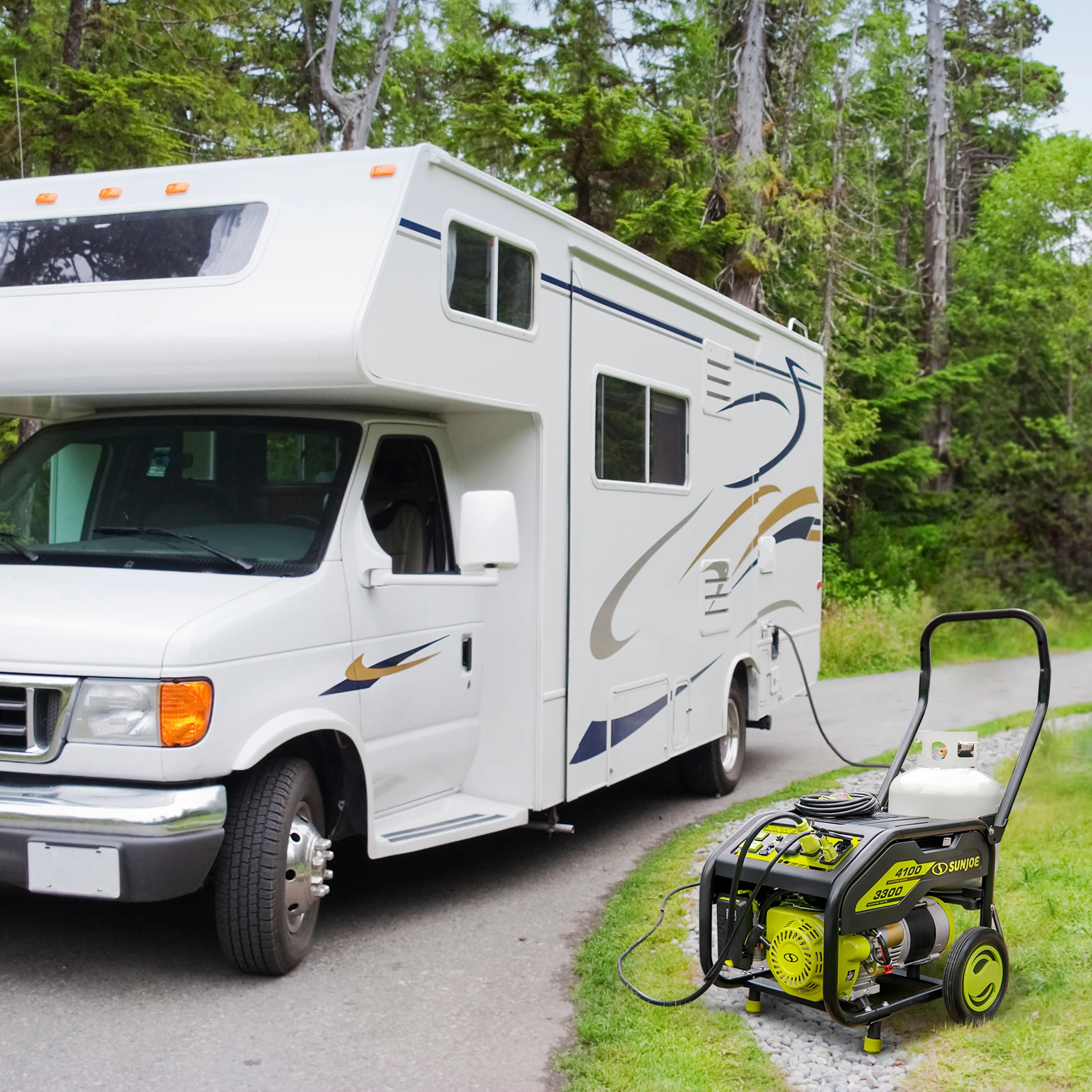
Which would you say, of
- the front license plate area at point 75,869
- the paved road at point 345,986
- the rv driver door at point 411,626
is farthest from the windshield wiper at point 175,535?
the paved road at point 345,986

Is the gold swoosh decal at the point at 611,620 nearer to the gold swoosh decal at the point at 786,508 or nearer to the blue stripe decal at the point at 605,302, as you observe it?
the blue stripe decal at the point at 605,302

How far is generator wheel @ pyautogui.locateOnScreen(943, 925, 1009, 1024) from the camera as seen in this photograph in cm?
446

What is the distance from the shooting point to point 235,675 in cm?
483

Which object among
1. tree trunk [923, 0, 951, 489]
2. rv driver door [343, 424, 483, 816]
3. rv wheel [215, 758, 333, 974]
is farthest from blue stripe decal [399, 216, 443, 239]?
tree trunk [923, 0, 951, 489]

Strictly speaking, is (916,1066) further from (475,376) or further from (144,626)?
(475,376)

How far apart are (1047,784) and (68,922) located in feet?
19.0

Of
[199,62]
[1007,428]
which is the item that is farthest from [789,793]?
[1007,428]

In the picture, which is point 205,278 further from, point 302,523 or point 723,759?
point 723,759

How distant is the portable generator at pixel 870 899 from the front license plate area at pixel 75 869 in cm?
195

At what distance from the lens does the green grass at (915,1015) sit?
4.20 metres

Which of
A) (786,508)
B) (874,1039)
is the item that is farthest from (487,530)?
(786,508)

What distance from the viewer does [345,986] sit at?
515 cm

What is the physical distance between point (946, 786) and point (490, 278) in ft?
9.79

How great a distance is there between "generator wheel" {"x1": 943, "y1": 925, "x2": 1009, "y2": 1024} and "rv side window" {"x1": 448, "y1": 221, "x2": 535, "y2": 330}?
328 cm
